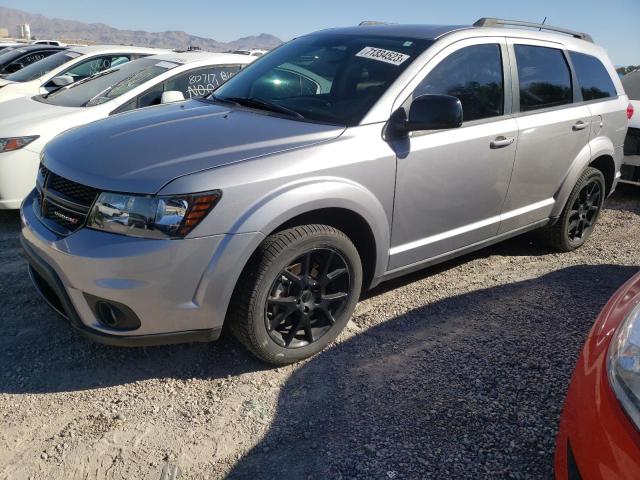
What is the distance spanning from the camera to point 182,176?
231 cm

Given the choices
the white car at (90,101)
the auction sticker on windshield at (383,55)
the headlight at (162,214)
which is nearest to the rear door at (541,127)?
the auction sticker on windshield at (383,55)

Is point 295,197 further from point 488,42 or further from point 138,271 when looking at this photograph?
point 488,42

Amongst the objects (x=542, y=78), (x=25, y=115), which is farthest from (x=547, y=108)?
(x=25, y=115)

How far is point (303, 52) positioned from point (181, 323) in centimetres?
213

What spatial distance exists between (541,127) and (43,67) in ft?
A: 25.5

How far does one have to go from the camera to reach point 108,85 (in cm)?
550

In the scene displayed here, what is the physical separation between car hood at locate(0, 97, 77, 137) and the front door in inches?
133

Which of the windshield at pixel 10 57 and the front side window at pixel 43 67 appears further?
the windshield at pixel 10 57

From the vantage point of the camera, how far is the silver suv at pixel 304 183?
2311 mm

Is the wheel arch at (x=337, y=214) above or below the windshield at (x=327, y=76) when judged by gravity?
below

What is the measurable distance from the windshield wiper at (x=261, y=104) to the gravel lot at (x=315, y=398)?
1.30 metres

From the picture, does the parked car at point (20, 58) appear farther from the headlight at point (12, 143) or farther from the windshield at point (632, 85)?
the windshield at point (632, 85)

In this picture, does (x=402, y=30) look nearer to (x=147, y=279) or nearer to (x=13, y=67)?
(x=147, y=279)

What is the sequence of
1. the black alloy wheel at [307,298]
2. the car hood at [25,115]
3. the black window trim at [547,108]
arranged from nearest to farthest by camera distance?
1. the black alloy wheel at [307,298]
2. the black window trim at [547,108]
3. the car hood at [25,115]
